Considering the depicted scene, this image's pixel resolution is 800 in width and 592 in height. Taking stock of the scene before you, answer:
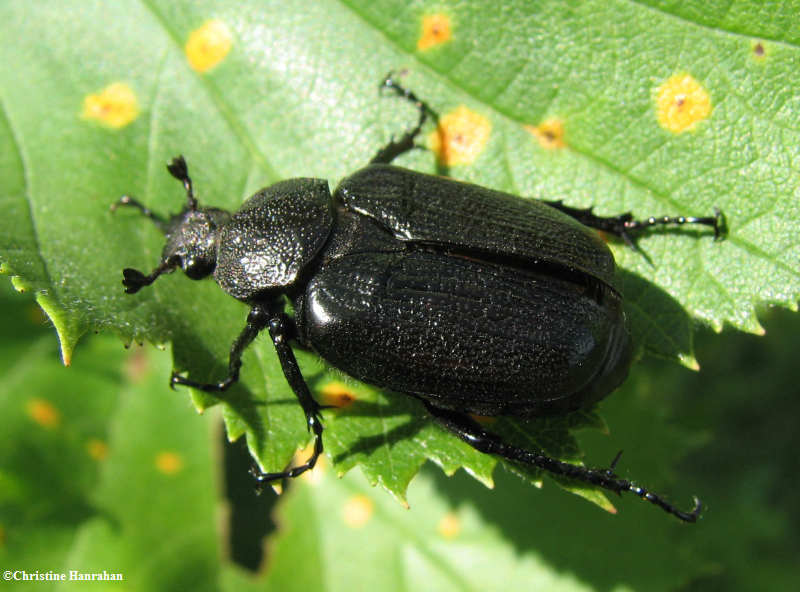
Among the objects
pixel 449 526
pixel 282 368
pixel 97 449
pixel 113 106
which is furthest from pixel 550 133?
pixel 97 449

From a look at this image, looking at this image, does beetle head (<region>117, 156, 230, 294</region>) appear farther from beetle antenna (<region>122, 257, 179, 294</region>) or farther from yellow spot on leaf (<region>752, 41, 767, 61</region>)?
yellow spot on leaf (<region>752, 41, 767, 61</region>)

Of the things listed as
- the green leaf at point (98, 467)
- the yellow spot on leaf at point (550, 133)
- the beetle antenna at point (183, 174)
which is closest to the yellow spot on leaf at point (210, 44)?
the beetle antenna at point (183, 174)

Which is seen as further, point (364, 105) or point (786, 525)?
point (786, 525)

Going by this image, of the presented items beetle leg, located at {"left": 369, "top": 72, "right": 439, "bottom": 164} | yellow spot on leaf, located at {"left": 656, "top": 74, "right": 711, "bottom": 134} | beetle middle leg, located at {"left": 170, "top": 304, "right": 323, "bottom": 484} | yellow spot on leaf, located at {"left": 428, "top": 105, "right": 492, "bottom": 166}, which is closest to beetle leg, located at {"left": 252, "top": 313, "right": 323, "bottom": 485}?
beetle middle leg, located at {"left": 170, "top": 304, "right": 323, "bottom": 484}

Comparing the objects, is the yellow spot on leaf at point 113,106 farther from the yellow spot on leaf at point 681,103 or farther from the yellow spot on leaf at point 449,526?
the yellow spot on leaf at point 449,526

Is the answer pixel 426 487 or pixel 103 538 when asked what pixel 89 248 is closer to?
pixel 103 538

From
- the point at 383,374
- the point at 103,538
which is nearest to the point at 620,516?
the point at 383,374

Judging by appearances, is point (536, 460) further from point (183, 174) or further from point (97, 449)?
point (97, 449)
